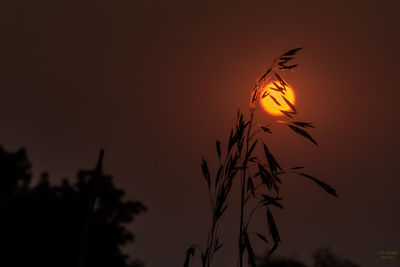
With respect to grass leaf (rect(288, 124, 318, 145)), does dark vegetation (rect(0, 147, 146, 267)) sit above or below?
above

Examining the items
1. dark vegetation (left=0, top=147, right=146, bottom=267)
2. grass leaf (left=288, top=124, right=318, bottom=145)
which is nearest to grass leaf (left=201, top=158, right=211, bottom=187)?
grass leaf (left=288, top=124, right=318, bottom=145)

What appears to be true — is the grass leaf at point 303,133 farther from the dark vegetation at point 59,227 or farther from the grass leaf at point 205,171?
the dark vegetation at point 59,227

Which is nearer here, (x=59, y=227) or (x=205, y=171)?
(x=205, y=171)

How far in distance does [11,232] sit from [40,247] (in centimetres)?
109

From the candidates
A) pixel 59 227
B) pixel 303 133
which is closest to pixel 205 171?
pixel 303 133

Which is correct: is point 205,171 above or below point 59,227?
below

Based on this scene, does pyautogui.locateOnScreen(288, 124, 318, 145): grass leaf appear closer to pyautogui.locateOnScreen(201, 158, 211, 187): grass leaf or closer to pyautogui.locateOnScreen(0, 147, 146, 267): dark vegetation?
pyautogui.locateOnScreen(201, 158, 211, 187): grass leaf

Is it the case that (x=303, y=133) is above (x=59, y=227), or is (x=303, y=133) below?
below

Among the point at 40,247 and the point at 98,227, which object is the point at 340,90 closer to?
the point at 98,227

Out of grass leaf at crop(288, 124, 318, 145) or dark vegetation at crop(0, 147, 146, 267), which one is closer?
grass leaf at crop(288, 124, 318, 145)

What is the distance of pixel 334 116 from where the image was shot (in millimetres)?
6863

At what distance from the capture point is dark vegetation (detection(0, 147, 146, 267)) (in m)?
12.0

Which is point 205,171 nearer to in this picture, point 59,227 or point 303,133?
point 303,133

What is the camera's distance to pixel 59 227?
12234 millimetres
